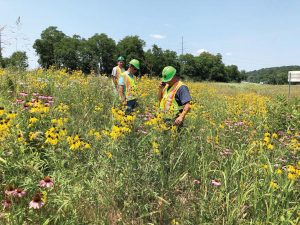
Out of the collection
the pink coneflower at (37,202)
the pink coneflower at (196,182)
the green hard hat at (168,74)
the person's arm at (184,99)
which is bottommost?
the pink coneflower at (196,182)

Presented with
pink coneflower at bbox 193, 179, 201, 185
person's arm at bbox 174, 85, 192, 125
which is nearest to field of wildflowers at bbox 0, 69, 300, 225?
pink coneflower at bbox 193, 179, 201, 185

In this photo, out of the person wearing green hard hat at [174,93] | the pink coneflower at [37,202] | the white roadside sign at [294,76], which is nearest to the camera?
the pink coneflower at [37,202]

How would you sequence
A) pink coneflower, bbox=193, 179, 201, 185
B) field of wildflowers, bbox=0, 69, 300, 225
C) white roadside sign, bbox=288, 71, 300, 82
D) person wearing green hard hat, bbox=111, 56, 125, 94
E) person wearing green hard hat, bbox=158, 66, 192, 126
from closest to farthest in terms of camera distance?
1. field of wildflowers, bbox=0, 69, 300, 225
2. pink coneflower, bbox=193, 179, 201, 185
3. person wearing green hard hat, bbox=158, 66, 192, 126
4. person wearing green hard hat, bbox=111, 56, 125, 94
5. white roadside sign, bbox=288, 71, 300, 82

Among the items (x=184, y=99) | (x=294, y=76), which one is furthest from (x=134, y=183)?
(x=294, y=76)

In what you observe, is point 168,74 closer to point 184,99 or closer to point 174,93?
point 174,93

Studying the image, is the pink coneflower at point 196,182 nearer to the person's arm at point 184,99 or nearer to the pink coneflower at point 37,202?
the person's arm at point 184,99

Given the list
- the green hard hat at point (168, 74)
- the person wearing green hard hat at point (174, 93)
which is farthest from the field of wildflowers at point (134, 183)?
the green hard hat at point (168, 74)

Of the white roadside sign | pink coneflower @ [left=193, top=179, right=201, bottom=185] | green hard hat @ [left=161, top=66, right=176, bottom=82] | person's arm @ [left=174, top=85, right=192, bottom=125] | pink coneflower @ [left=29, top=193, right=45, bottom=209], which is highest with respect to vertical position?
the white roadside sign

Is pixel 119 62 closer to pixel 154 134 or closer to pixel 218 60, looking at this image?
pixel 154 134

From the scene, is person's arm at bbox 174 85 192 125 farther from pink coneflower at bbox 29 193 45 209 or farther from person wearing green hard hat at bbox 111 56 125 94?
person wearing green hard hat at bbox 111 56 125 94

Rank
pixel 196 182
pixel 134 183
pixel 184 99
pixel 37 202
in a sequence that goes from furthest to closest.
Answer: pixel 184 99 < pixel 196 182 < pixel 134 183 < pixel 37 202

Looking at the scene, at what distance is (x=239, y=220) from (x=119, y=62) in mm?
5678

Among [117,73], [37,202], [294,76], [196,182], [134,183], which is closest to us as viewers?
[37,202]

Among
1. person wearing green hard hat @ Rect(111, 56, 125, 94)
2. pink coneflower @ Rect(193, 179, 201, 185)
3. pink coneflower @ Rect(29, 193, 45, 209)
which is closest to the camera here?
pink coneflower @ Rect(29, 193, 45, 209)
